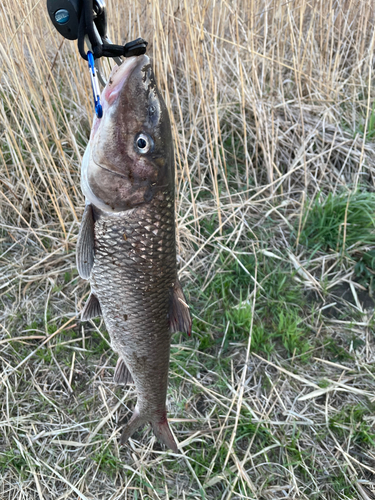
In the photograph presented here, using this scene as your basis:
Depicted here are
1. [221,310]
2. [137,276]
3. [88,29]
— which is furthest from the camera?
[221,310]

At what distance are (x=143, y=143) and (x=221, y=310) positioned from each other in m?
1.49

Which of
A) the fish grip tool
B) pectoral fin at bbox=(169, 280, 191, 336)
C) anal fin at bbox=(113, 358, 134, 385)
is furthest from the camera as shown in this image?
anal fin at bbox=(113, 358, 134, 385)

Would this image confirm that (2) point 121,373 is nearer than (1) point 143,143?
No

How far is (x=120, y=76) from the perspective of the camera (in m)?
0.94

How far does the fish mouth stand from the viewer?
3.08 ft

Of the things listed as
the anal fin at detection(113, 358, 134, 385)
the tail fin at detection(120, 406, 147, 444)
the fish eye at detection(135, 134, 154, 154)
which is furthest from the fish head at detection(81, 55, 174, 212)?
the tail fin at detection(120, 406, 147, 444)

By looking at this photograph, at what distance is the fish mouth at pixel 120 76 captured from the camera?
94 centimetres

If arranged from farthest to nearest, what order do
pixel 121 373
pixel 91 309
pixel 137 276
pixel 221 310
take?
pixel 221 310 < pixel 121 373 < pixel 91 309 < pixel 137 276

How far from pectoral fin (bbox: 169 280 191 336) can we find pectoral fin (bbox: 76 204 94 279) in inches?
11.2

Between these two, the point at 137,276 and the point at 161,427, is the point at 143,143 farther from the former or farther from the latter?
the point at 161,427

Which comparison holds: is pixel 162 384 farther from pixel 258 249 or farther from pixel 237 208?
pixel 237 208

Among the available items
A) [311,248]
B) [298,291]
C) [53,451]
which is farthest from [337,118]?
[53,451]

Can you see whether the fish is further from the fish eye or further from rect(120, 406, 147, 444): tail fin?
rect(120, 406, 147, 444): tail fin

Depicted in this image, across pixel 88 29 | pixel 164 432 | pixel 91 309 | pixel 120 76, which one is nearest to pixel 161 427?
pixel 164 432
